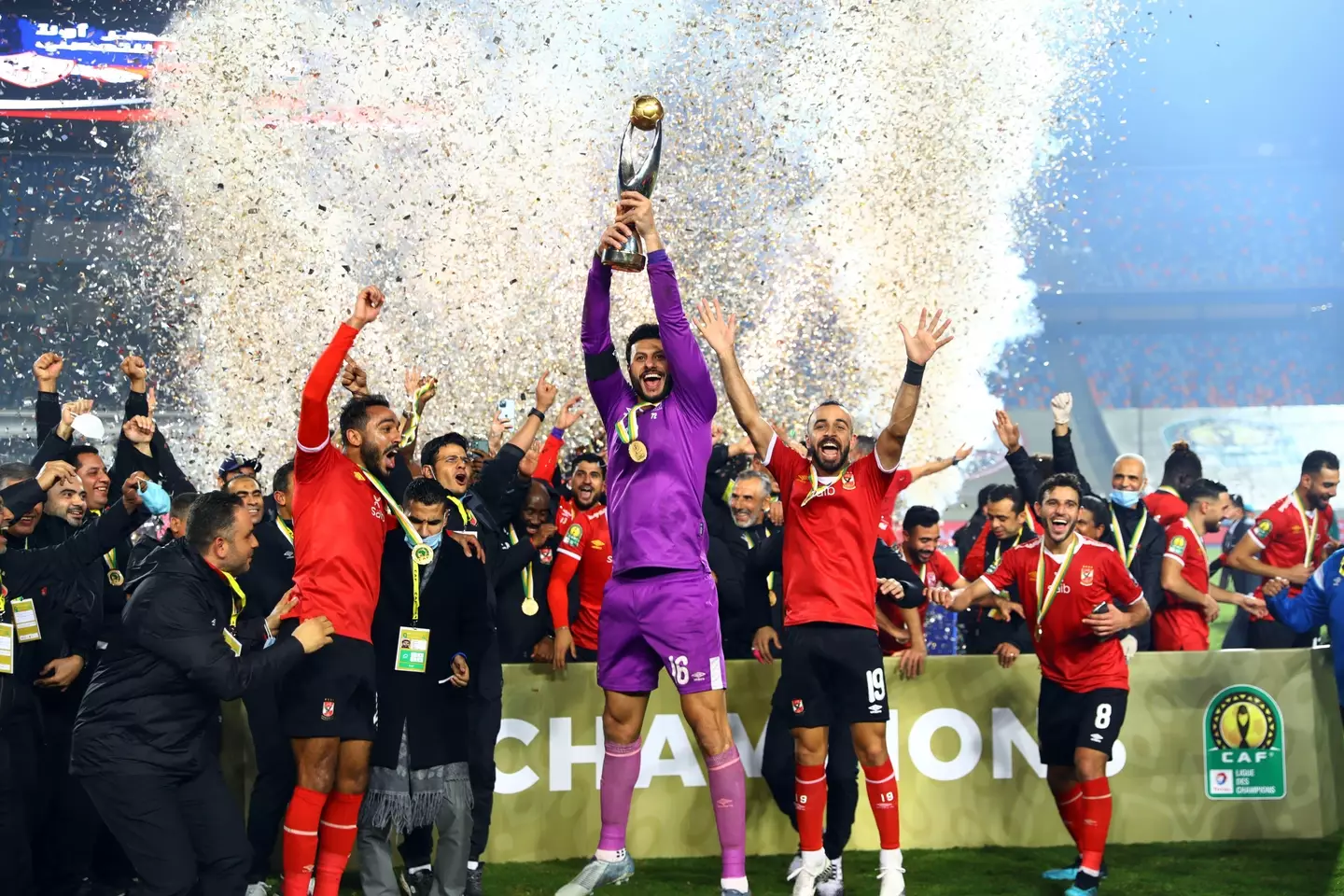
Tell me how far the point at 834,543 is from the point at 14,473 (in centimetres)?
365

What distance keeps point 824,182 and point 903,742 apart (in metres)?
15.7

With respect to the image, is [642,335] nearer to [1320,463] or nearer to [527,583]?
[527,583]

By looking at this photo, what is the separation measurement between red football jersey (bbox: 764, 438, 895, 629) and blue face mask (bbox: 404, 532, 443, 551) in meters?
1.42

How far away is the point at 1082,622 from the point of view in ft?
21.1

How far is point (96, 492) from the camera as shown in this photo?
22.9 ft

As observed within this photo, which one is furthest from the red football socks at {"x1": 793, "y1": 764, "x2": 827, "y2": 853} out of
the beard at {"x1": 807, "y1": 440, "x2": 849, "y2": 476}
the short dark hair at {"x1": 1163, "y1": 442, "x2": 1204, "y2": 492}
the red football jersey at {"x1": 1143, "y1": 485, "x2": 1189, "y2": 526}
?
the short dark hair at {"x1": 1163, "y1": 442, "x2": 1204, "y2": 492}

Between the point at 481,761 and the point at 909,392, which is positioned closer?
the point at 909,392

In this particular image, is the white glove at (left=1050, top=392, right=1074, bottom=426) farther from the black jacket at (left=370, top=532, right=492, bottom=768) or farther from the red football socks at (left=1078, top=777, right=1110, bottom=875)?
the black jacket at (left=370, top=532, right=492, bottom=768)

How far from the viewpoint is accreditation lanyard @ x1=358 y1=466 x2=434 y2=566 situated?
5.52 meters

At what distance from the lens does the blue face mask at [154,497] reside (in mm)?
6547

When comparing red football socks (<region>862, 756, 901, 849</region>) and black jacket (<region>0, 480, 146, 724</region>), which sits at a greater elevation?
black jacket (<region>0, 480, 146, 724</region>)

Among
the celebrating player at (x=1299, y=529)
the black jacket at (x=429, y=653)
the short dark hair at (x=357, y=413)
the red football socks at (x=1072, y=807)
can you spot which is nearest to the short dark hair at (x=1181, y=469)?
the celebrating player at (x=1299, y=529)

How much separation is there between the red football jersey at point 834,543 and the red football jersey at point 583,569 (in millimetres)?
1272

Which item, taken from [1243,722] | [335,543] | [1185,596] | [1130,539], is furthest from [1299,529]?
[335,543]
